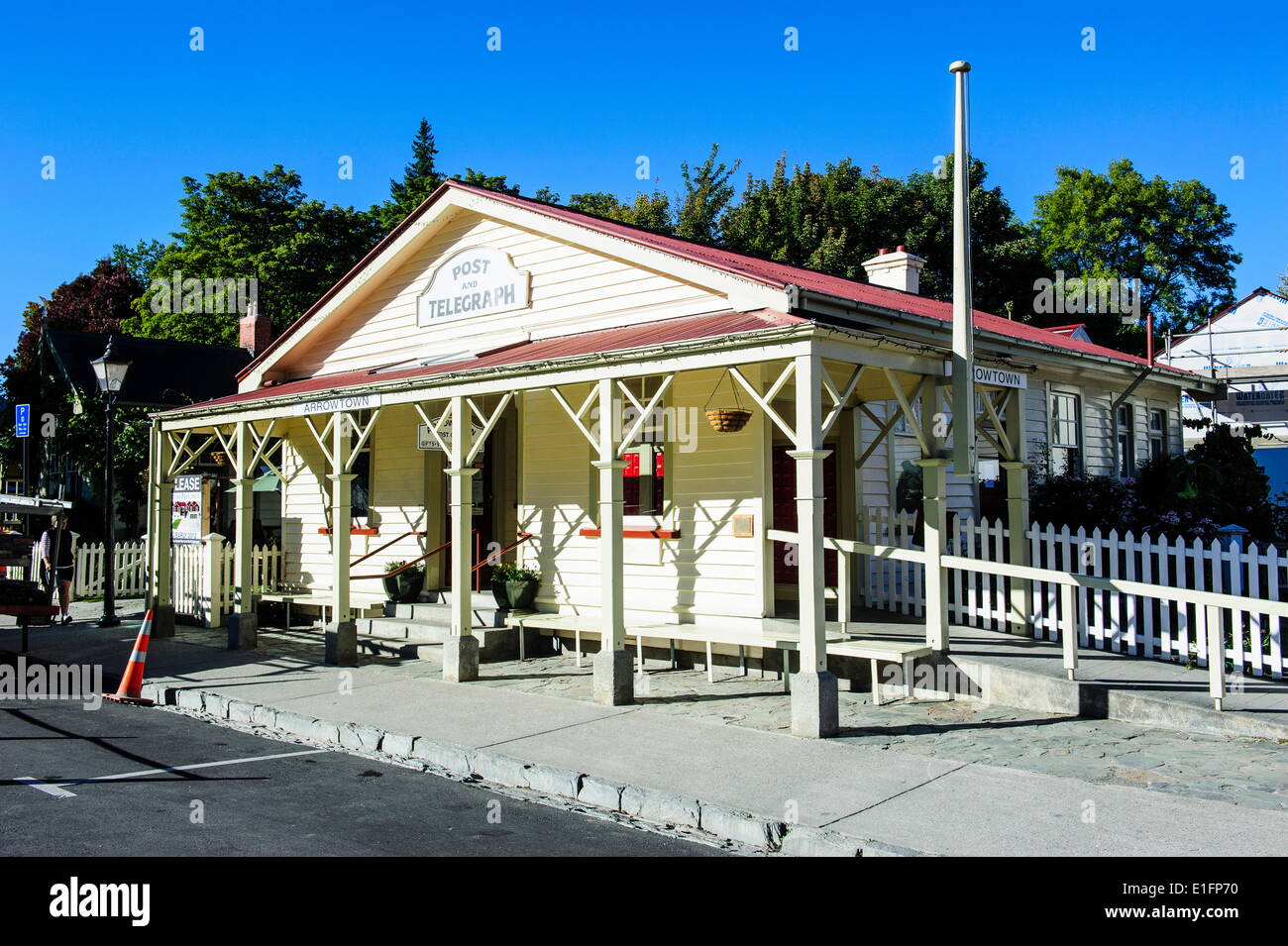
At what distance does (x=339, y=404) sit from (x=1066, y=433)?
11.1 m

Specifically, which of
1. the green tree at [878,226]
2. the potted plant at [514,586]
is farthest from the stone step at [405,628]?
the green tree at [878,226]

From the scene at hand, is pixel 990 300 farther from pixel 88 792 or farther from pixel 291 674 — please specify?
pixel 88 792

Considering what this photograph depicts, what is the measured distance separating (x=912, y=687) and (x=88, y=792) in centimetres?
676

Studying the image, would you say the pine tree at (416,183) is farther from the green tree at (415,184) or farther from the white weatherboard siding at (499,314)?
the white weatherboard siding at (499,314)

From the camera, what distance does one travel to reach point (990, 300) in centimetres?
3753

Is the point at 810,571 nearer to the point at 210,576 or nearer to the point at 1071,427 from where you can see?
the point at 1071,427

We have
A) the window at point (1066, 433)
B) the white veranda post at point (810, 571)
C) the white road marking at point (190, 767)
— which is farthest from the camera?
the window at point (1066, 433)

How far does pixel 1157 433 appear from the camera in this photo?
1859 centimetres

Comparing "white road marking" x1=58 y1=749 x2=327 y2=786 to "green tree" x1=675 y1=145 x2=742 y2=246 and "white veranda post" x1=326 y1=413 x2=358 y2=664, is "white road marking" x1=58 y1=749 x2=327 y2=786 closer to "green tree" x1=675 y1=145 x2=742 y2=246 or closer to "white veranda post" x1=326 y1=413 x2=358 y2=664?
"white veranda post" x1=326 y1=413 x2=358 y2=664

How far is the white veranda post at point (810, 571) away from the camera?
806 centimetres

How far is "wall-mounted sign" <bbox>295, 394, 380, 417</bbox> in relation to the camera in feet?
39.8

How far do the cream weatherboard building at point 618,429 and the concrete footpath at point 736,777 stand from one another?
84cm

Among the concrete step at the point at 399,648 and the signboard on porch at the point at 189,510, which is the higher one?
the signboard on porch at the point at 189,510

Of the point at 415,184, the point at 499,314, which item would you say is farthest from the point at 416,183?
the point at 499,314
